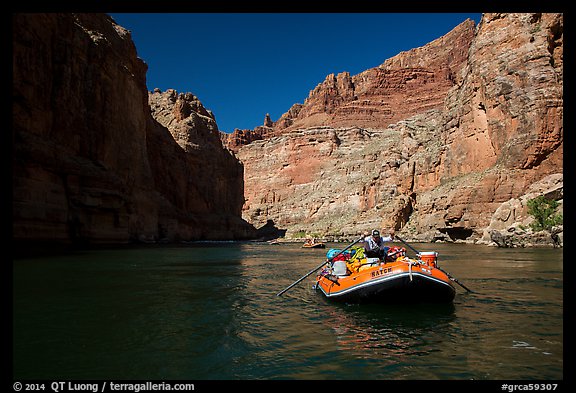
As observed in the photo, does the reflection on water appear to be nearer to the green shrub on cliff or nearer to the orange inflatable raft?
the orange inflatable raft

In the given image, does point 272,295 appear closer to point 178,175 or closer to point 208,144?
point 178,175

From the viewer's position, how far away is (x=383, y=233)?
66.8 m

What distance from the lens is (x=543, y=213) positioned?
36.6 m

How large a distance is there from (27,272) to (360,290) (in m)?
14.1

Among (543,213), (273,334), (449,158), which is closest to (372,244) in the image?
(273,334)

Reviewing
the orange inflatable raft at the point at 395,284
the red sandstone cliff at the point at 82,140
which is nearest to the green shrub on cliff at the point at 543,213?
the orange inflatable raft at the point at 395,284

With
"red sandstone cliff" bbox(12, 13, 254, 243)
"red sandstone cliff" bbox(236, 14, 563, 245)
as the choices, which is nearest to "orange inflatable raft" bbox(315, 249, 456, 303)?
"red sandstone cliff" bbox(12, 13, 254, 243)

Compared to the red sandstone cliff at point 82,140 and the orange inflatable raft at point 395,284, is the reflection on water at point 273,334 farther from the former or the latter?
the red sandstone cliff at point 82,140

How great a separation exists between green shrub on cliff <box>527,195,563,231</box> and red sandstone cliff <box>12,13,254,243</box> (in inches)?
1544

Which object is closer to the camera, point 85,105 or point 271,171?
point 85,105

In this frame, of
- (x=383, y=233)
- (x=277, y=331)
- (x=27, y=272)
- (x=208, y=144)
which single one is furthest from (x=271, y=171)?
(x=277, y=331)

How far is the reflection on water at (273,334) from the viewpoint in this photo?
5812mm

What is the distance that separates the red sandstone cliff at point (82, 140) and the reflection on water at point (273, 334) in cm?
1556

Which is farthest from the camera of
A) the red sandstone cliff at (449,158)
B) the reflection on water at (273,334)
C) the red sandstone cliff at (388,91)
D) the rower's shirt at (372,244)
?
the red sandstone cliff at (388,91)
